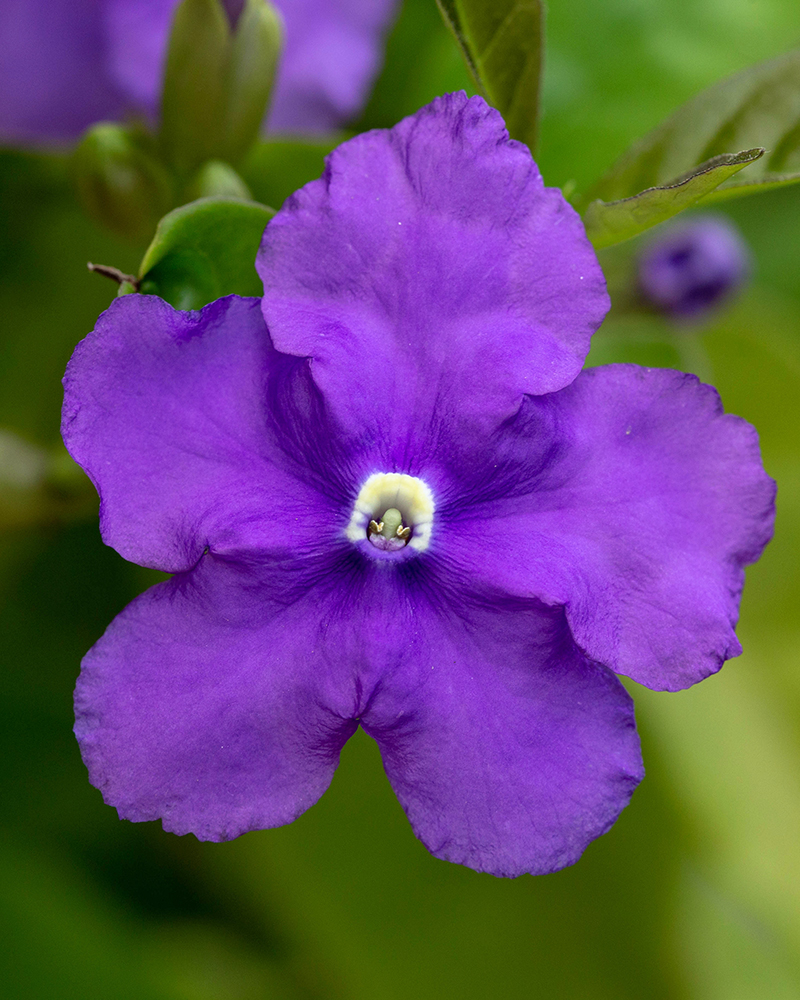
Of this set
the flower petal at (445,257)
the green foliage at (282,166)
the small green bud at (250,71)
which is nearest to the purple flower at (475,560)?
the flower petal at (445,257)

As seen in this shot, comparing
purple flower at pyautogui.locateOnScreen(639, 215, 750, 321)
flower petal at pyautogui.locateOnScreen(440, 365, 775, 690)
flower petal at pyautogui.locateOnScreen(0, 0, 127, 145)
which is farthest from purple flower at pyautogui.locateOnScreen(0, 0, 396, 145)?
flower petal at pyautogui.locateOnScreen(440, 365, 775, 690)

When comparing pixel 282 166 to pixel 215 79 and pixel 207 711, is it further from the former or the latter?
pixel 207 711

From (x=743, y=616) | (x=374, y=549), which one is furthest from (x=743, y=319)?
(x=374, y=549)

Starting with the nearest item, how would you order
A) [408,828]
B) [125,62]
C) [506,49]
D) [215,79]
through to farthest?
[506,49] < [215,79] < [125,62] < [408,828]

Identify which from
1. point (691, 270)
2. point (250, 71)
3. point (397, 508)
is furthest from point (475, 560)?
point (691, 270)

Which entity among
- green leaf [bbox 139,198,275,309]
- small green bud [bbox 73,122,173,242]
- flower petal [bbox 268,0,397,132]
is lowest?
green leaf [bbox 139,198,275,309]

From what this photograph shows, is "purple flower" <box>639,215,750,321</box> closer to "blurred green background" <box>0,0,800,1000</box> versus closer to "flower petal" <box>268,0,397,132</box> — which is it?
"blurred green background" <box>0,0,800,1000</box>
